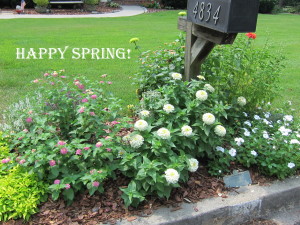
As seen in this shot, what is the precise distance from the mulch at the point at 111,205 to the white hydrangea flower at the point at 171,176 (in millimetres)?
250

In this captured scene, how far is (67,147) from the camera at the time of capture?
259 centimetres

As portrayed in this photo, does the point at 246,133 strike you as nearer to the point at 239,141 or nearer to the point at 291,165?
the point at 239,141

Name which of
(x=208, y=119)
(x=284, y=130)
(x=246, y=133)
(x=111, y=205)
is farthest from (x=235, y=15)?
(x=111, y=205)

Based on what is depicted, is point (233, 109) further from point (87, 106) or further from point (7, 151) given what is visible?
point (7, 151)

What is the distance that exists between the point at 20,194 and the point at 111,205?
0.69m

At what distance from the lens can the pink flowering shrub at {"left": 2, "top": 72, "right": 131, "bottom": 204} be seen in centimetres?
252

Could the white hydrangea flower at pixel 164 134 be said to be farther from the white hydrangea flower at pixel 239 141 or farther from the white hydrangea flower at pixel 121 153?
the white hydrangea flower at pixel 239 141

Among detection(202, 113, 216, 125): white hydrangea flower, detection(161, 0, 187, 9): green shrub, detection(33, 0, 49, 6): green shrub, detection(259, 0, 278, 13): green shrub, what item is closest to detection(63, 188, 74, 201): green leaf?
detection(202, 113, 216, 125): white hydrangea flower

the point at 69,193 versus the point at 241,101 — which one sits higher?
the point at 241,101

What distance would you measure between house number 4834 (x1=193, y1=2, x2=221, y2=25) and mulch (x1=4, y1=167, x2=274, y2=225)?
4.66ft

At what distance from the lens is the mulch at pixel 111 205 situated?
2.46m

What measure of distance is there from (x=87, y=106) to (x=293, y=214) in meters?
2.05

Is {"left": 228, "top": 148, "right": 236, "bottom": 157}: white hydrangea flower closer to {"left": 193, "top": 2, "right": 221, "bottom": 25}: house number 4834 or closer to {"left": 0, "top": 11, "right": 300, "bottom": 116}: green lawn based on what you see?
{"left": 193, "top": 2, "right": 221, "bottom": 25}: house number 4834

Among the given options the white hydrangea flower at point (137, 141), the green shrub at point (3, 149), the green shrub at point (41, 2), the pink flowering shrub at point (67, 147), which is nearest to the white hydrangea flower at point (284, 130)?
the white hydrangea flower at point (137, 141)
